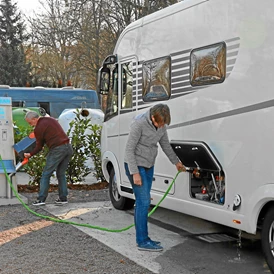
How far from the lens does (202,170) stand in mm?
6348

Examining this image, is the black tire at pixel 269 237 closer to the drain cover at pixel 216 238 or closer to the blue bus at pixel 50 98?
the drain cover at pixel 216 238

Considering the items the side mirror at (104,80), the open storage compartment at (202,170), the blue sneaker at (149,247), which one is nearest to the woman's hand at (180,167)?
the open storage compartment at (202,170)

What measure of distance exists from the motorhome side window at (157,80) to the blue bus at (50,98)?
1210cm

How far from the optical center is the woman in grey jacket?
19.5ft

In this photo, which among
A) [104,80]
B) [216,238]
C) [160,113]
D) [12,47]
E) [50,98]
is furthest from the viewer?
[12,47]

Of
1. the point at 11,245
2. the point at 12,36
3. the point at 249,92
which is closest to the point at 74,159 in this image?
the point at 11,245

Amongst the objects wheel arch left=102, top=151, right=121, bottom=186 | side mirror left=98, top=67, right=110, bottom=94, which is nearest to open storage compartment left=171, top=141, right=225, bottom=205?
wheel arch left=102, top=151, right=121, bottom=186

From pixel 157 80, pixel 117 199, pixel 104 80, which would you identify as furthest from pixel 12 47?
pixel 157 80

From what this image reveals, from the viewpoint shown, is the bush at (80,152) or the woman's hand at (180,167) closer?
the woman's hand at (180,167)

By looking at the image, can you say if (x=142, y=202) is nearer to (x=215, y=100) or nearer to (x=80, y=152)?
(x=215, y=100)

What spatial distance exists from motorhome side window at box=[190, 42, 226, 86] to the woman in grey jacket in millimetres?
648

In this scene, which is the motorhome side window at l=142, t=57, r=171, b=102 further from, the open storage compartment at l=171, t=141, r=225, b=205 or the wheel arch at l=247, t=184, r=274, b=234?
the wheel arch at l=247, t=184, r=274, b=234

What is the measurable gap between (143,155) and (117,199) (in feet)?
9.73

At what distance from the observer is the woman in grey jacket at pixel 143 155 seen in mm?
5953
